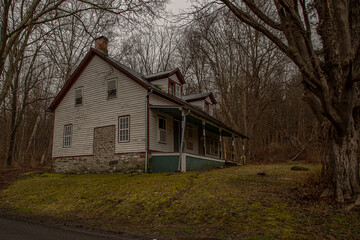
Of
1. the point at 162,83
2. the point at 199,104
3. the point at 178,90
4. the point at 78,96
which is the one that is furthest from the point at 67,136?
the point at 199,104

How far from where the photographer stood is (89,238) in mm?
5340

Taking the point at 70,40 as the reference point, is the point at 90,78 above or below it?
below

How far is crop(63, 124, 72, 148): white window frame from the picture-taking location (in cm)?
1797

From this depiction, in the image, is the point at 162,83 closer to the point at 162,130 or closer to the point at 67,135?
the point at 162,130

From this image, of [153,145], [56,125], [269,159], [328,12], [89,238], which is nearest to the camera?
[89,238]

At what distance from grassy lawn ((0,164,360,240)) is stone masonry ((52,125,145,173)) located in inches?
113

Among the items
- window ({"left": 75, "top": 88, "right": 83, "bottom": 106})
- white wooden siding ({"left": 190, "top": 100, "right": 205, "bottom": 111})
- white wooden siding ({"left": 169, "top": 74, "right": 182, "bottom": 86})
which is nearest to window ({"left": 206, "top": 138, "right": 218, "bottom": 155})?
white wooden siding ({"left": 190, "top": 100, "right": 205, "bottom": 111})

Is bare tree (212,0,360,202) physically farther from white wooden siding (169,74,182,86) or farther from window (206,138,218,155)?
window (206,138,218,155)

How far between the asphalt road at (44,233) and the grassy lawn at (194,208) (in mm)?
662

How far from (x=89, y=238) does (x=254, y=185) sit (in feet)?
19.4

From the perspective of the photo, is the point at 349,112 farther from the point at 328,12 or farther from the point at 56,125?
the point at 56,125

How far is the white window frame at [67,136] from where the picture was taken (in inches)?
707

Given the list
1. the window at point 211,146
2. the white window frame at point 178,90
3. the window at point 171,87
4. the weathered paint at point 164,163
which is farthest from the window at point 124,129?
the window at point 211,146

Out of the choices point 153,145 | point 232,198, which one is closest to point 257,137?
point 153,145
